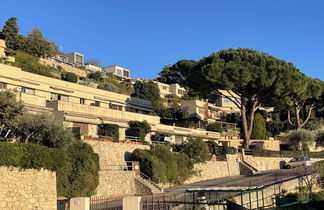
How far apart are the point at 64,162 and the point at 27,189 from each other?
432 cm

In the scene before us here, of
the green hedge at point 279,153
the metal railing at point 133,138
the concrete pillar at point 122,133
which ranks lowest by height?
the green hedge at point 279,153

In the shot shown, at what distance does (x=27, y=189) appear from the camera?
996 inches

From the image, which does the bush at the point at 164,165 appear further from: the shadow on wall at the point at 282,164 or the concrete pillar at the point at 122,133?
the shadow on wall at the point at 282,164

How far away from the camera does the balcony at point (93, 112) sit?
143 ft

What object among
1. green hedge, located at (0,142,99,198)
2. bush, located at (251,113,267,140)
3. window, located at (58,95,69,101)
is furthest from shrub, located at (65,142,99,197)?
bush, located at (251,113,267,140)

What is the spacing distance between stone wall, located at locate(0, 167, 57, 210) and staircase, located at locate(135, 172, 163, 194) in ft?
33.0

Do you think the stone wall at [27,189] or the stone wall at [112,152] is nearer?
the stone wall at [27,189]

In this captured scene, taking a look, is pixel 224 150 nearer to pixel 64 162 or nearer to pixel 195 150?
pixel 195 150

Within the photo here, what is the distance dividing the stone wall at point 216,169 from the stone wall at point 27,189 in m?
19.4

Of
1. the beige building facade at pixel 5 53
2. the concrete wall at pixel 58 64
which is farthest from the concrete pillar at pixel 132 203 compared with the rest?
the concrete wall at pixel 58 64

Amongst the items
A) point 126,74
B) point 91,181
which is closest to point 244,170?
point 91,181

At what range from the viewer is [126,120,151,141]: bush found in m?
48.5

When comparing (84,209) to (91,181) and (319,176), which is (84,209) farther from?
(319,176)

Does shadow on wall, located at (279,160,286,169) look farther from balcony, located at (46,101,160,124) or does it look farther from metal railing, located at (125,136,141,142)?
metal railing, located at (125,136,141,142)
